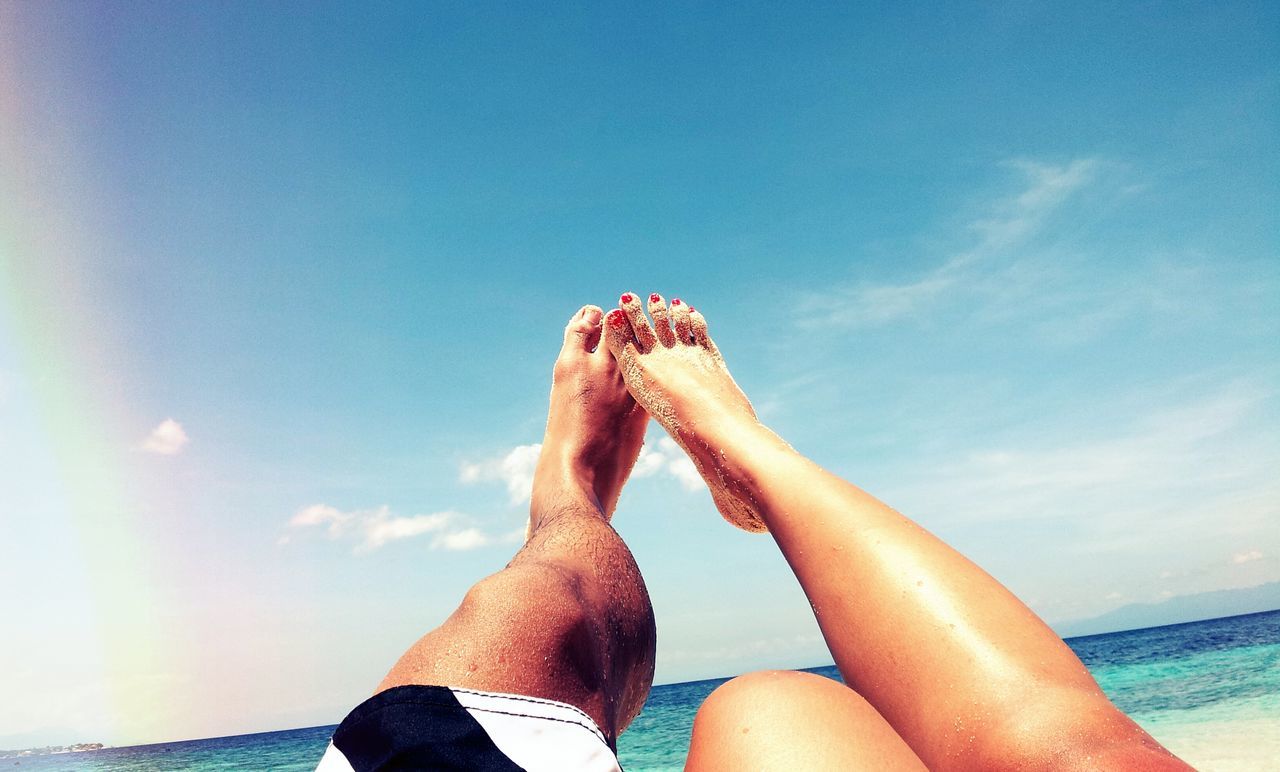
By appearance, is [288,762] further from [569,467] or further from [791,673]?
[791,673]

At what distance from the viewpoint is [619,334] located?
9.02ft

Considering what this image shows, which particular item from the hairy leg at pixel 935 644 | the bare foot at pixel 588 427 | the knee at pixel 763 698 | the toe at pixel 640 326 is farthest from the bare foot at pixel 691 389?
the knee at pixel 763 698

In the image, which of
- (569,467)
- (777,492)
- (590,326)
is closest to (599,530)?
(777,492)

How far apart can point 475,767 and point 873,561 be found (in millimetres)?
598

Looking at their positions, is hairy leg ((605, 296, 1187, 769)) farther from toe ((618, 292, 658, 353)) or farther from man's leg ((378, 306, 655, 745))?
toe ((618, 292, 658, 353))

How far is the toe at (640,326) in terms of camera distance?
8.86ft

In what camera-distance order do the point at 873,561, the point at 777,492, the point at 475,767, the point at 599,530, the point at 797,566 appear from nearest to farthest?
the point at 475,767
the point at 873,561
the point at 797,566
the point at 777,492
the point at 599,530

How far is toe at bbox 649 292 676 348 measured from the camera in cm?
272

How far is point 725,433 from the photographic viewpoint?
184 centimetres

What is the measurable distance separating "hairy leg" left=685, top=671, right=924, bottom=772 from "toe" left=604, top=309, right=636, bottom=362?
6.05 feet

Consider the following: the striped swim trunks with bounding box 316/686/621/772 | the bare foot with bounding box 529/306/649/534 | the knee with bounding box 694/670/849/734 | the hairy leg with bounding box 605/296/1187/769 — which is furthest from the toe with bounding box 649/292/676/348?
the striped swim trunks with bounding box 316/686/621/772

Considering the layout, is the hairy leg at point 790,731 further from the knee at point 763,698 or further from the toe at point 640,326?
the toe at point 640,326

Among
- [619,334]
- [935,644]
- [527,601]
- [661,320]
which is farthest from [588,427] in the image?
[935,644]

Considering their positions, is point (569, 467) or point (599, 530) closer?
point (599, 530)
